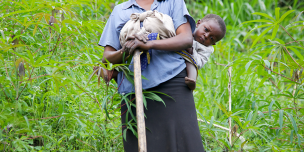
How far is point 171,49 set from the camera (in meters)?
1.32

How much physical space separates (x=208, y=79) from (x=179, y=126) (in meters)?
1.84

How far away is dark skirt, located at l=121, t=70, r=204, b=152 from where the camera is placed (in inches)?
54.7

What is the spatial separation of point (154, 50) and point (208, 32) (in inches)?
17.1

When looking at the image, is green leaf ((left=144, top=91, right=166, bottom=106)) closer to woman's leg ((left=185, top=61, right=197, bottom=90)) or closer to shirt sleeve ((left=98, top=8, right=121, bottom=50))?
woman's leg ((left=185, top=61, right=197, bottom=90))

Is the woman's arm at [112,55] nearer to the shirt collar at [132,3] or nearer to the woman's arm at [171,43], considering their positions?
the woman's arm at [171,43]

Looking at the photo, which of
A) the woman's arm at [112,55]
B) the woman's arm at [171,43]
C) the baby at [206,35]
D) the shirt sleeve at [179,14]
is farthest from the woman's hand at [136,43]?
the baby at [206,35]

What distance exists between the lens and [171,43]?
1309 millimetres

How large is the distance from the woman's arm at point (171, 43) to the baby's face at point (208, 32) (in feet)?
0.84

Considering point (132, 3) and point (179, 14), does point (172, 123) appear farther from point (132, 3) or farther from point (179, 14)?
point (132, 3)

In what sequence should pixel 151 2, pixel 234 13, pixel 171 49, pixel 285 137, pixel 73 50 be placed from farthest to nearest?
1. pixel 234 13
2. pixel 285 137
3. pixel 73 50
4. pixel 151 2
5. pixel 171 49

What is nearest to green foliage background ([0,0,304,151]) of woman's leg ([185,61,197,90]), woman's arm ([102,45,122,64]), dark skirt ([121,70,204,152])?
woman's arm ([102,45,122,64])

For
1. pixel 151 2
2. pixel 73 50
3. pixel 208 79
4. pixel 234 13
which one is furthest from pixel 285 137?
pixel 234 13

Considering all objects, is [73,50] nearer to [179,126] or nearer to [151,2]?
[151,2]

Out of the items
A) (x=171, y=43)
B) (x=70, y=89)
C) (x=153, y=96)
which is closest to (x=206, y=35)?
(x=171, y=43)
